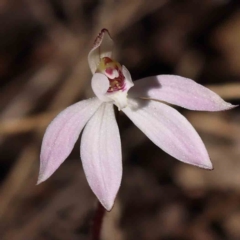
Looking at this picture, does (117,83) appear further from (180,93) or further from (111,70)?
(180,93)

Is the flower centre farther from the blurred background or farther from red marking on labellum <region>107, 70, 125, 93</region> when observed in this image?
the blurred background

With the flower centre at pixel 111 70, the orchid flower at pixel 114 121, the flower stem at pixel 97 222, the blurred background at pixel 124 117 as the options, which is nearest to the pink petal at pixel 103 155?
the orchid flower at pixel 114 121

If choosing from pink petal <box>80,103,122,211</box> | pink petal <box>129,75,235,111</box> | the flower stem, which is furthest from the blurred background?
pink petal <box>80,103,122,211</box>

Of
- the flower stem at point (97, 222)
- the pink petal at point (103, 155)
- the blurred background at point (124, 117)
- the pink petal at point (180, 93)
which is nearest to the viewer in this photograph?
the pink petal at point (103, 155)

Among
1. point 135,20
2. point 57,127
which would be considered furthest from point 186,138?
point 135,20

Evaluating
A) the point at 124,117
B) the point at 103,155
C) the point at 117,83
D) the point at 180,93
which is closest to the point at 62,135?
the point at 103,155

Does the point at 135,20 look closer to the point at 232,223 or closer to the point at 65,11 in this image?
the point at 65,11

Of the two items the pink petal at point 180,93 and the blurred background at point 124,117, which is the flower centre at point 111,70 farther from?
the blurred background at point 124,117
